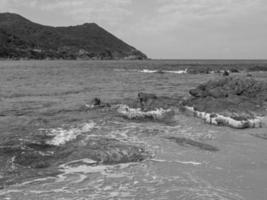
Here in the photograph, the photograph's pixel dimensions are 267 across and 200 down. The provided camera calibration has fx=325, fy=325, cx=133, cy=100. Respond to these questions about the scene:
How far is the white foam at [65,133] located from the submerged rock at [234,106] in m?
5.85

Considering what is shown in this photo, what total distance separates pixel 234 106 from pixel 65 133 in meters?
8.73

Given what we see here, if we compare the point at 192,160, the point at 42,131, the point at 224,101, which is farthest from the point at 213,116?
the point at 42,131

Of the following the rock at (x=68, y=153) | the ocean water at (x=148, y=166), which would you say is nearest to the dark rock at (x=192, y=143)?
the ocean water at (x=148, y=166)

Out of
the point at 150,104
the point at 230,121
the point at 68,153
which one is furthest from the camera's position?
the point at 150,104

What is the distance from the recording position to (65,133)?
42.3 ft

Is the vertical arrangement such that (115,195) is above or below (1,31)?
below

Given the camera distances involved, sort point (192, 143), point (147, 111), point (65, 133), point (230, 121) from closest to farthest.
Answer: point (192, 143), point (65, 133), point (230, 121), point (147, 111)

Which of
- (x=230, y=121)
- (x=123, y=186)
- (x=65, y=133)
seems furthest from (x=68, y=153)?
(x=230, y=121)

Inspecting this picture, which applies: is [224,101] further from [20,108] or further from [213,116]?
[20,108]

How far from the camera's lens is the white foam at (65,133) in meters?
11.7

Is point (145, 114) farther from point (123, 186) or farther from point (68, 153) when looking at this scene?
point (123, 186)

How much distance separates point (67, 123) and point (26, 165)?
19.9ft

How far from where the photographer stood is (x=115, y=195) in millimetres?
6992

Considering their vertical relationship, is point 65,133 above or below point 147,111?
below
